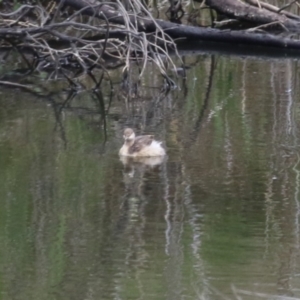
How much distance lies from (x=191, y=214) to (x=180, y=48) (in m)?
7.60

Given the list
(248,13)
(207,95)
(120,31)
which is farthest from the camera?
(248,13)

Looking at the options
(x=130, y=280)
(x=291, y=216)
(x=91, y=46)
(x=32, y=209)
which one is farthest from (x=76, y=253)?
(x=91, y=46)

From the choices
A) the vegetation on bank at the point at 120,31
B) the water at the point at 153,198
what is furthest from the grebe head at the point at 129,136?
the vegetation on bank at the point at 120,31

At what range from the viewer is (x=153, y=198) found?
628 cm

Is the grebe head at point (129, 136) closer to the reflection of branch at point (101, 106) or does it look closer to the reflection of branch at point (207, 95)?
the reflection of branch at point (101, 106)

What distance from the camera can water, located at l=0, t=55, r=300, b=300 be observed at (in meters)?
4.83

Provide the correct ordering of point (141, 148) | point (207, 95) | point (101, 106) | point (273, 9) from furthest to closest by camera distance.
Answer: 1. point (273, 9)
2. point (207, 95)
3. point (101, 106)
4. point (141, 148)

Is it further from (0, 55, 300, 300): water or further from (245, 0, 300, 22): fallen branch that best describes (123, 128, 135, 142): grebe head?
(245, 0, 300, 22): fallen branch

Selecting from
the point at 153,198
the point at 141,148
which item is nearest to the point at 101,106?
the point at 141,148

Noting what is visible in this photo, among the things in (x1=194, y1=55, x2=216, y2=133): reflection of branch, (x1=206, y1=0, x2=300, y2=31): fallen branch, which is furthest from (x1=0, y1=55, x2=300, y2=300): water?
(x1=206, y1=0, x2=300, y2=31): fallen branch

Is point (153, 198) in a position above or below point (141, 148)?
below

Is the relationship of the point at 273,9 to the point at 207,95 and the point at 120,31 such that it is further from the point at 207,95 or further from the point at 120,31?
the point at 120,31

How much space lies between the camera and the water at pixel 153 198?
483 cm

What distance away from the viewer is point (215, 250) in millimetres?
5234
